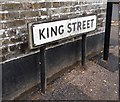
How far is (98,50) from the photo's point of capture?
5.39 meters

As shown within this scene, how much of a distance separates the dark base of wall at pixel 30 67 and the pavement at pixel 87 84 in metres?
0.15

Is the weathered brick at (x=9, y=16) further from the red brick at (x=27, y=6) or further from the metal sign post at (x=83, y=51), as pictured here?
the metal sign post at (x=83, y=51)

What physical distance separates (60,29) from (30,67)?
29.2 inches

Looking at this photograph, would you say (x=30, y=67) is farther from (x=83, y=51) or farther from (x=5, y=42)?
(x=83, y=51)

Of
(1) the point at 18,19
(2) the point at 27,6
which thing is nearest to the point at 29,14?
(2) the point at 27,6

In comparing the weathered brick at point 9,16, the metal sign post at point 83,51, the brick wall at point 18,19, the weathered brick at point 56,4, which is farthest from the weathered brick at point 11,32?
the metal sign post at point 83,51

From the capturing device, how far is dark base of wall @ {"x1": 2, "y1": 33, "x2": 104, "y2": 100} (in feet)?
10.4

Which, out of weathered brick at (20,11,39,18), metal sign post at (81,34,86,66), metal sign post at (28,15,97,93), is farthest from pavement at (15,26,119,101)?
weathered brick at (20,11,39,18)

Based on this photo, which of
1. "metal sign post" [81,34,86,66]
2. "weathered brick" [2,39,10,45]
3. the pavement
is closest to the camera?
"weathered brick" [2,39,10,45]

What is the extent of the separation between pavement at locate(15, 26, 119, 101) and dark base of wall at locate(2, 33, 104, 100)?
0.51 feet

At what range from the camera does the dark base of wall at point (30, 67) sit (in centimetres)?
317

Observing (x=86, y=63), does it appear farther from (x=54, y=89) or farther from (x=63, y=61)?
(x=54, y=89)

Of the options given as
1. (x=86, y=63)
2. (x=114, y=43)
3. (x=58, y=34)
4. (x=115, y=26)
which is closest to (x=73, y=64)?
(x=86, y=63)

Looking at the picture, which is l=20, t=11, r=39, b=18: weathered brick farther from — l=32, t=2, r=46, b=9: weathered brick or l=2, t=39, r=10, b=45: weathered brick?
l=2, t=39, r=10, b=45: weathered brick
